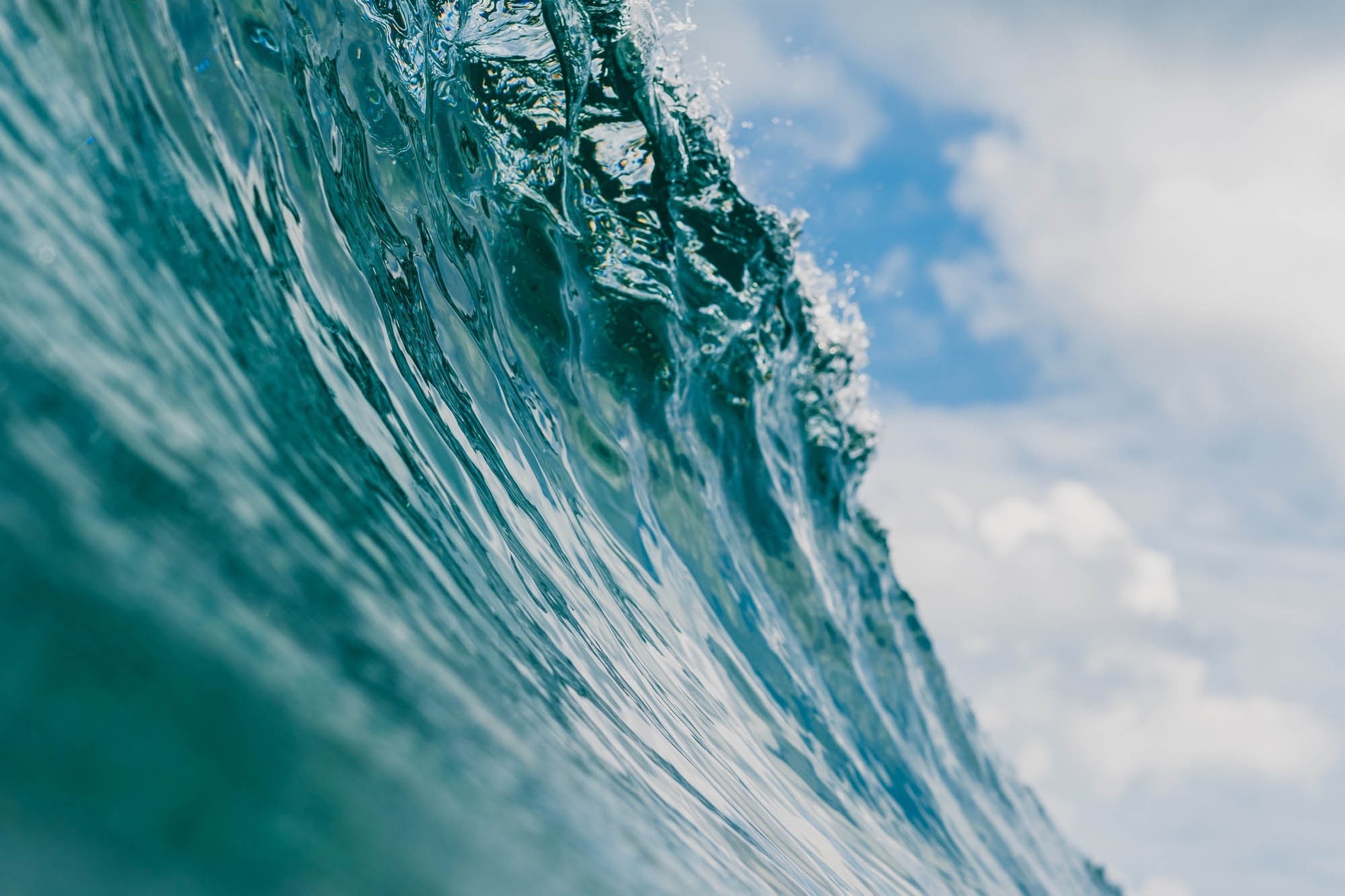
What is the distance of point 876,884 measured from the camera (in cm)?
318

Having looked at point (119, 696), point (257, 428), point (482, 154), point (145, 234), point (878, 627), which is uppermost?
point (878, 627)

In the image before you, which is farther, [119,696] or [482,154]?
[482,154]

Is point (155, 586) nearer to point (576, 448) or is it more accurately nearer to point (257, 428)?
point (257, 428)

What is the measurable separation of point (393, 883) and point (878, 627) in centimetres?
825

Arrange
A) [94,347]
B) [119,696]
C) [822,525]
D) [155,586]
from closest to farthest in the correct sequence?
[119,696] → [155,586] → [94,347] → [822,525]

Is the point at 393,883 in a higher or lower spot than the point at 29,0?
lower

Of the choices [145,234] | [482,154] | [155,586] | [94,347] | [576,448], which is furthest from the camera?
[482,154]

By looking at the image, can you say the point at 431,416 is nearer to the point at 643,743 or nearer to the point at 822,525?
the point at 643,743

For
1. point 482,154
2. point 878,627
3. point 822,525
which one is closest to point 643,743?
point 482,154

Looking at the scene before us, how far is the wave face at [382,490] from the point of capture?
1082 mm

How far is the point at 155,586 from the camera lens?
121 cm

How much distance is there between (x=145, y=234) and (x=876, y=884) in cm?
260

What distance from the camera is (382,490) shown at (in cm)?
219

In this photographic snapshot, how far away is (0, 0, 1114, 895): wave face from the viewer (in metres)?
1.08
